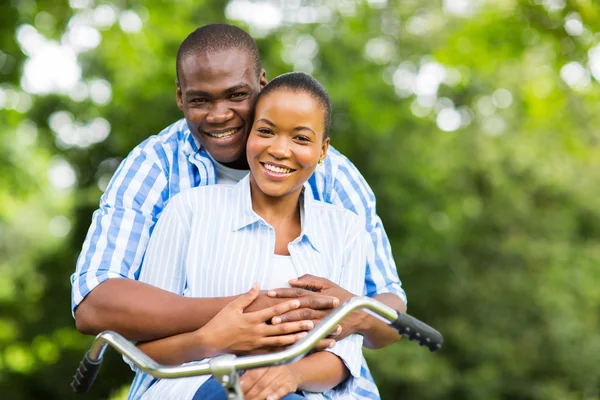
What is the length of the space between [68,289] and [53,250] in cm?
63

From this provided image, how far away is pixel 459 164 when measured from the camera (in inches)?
520

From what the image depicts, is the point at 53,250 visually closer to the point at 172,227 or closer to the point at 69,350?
the point at 69,350

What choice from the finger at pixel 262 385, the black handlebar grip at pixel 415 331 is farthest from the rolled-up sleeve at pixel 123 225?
the black handlebar grip at pixel 415 331

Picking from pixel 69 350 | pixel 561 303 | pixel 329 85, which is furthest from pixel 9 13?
pixel 561 303

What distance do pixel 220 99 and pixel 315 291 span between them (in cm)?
98

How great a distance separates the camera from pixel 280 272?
108 inches

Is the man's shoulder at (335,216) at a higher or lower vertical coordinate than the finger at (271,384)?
higher

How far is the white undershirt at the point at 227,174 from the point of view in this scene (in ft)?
11.1

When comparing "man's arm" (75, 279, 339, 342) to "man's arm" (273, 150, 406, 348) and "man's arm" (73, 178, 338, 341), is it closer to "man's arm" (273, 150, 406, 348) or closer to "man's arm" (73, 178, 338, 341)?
"man's arm" (73, 178, 338, 341)

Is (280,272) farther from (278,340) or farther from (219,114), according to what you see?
(219,114)

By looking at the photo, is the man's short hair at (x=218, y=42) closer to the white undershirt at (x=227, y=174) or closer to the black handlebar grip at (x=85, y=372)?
the white undershirt at (x=227, y=174)

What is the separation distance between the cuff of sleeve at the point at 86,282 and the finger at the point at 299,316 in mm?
636

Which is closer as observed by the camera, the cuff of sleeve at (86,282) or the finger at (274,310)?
the finger at (274,310)

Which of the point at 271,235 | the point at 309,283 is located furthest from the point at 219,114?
the point at 309,283
